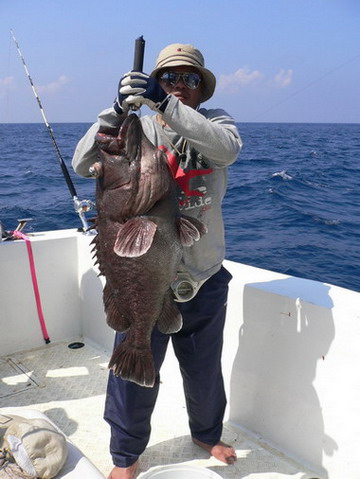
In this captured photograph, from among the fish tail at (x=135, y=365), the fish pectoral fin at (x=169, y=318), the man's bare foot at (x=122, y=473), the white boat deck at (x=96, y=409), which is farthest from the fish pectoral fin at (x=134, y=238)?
the white boat deck at (x=96, y=409)

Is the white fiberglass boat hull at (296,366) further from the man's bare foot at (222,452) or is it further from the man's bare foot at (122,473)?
the man's bare foot at (122,473)

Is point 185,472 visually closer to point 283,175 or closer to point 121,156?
point 121,156

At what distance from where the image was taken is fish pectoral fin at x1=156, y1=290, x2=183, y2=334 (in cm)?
244

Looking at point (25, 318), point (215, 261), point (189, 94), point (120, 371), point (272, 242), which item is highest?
point (189, 94)

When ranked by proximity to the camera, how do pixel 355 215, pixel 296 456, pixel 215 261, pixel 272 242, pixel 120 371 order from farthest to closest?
pixel 355 215 → pixel 272 242 → pixel 296 456 → pixel 215 261 → pixel 120 371

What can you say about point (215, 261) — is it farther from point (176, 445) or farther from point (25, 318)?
point (25, 318)

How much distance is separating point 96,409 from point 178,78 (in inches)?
102

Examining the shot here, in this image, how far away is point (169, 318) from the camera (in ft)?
8.01

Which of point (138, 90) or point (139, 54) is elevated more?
point (139, 54)

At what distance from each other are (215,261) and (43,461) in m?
1.35

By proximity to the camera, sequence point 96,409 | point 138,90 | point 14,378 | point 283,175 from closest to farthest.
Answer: point 138,90 < point 96,409 < point 14,378 < point 283,175

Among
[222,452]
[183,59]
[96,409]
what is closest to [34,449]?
[222,452]

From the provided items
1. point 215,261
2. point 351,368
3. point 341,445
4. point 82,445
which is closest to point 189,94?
point 215,261

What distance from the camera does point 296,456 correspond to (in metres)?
3.18
